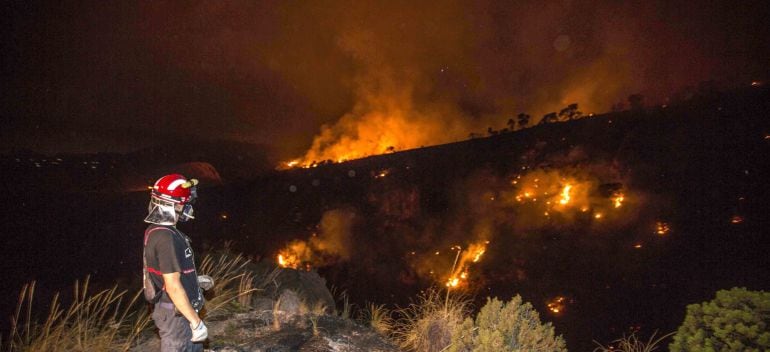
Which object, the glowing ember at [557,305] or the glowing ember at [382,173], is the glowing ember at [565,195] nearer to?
the glowing ember at [557,305]

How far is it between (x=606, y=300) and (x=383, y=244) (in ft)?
27.3

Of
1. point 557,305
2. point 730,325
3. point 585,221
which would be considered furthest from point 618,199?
point 730,325

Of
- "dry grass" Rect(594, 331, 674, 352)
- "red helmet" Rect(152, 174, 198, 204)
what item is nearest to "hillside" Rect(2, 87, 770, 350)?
"dry grass" Rect(594, 331, 674, 352)

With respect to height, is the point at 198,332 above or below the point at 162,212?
below

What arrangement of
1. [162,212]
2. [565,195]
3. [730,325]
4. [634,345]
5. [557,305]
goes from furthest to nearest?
1. [565,195]
2. [557,305]
3. [634,345]
4. [730,325]
5. [162,212]

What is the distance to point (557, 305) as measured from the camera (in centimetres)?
910

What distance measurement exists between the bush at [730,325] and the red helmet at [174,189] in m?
4.90

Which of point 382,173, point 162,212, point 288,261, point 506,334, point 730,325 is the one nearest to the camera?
point 162,212

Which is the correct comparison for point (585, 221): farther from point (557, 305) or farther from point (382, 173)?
point (382, 173)

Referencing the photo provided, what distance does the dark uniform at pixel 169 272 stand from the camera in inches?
109

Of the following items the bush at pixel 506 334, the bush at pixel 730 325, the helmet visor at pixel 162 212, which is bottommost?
the bush at pixel 506 334

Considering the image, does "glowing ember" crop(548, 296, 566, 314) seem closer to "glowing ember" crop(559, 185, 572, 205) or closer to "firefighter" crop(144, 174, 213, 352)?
"glowing ember" crop(559, 185, 572, 205)

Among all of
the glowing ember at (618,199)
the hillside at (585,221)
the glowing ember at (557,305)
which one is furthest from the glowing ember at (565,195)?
the glowing ember at (557,305)

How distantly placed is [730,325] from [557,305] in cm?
646
